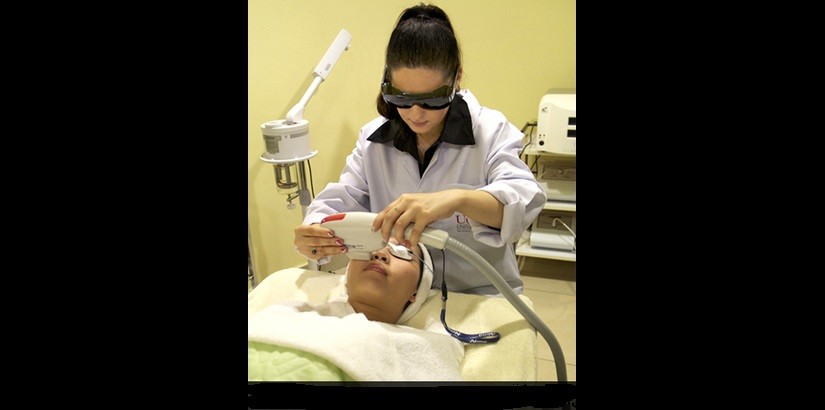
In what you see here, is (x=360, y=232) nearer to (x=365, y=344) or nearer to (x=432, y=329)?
(x=365, y=344)

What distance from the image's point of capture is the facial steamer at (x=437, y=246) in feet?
2.62

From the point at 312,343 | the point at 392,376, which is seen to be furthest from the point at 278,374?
the point at 392,376

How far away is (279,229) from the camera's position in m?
1.26

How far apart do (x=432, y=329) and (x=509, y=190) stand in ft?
1.26

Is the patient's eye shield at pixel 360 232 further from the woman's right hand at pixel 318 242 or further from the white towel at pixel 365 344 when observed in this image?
the white towel at pixel 365 344

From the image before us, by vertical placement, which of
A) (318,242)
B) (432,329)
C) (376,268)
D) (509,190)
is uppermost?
(509,190)

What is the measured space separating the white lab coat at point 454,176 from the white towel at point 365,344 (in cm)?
22

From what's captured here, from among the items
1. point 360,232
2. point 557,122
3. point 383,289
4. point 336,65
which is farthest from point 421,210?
point 557,122

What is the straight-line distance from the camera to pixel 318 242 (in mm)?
925

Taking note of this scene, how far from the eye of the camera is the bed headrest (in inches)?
44.8

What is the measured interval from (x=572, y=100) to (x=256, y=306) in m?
1.33

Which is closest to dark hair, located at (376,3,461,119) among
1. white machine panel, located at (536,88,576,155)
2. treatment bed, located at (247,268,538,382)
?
treatment bed, located at (247,268,538,382)

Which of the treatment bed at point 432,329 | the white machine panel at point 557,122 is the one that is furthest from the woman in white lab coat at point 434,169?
the white machine panel at point 557,122
